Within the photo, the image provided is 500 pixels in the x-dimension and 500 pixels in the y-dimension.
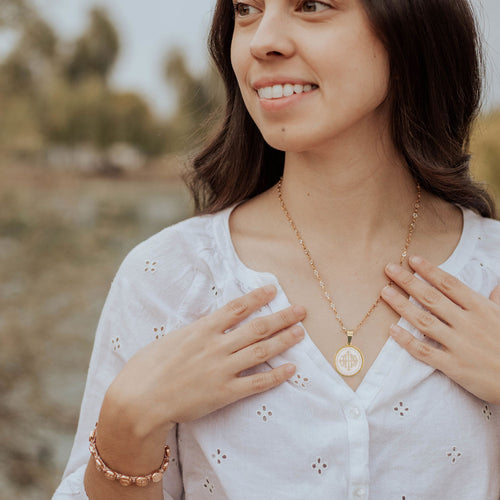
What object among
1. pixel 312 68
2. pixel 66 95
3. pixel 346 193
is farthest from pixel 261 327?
pixel 66 95

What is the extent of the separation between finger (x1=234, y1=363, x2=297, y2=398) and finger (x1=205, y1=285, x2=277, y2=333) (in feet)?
0.35

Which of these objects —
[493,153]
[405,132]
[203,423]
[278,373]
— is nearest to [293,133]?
[405,132]

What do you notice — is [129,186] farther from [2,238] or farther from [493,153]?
[493,153]

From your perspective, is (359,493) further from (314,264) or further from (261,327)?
(314,264)

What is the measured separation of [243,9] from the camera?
137 centimetres

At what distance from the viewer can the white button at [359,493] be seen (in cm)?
121

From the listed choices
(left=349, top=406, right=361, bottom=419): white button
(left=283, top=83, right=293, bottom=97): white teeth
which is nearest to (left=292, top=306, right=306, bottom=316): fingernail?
(left=349, top=406, right=361, bottom=419): white button

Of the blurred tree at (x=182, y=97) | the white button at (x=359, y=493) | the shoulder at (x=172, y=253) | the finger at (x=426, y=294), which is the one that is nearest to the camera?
the white button at (x=359, y=493)

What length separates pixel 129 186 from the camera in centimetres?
307

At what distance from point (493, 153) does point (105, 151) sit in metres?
1.72

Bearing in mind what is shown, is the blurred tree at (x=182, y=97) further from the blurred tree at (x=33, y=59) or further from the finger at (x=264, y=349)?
the finger at (x=264, y=349)

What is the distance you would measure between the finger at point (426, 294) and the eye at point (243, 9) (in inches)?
23.4

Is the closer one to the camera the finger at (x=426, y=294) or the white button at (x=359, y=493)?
the white button at (x=359, y=493)

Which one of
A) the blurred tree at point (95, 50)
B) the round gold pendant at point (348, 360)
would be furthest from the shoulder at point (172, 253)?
the blurred tree at point (95, 50)
